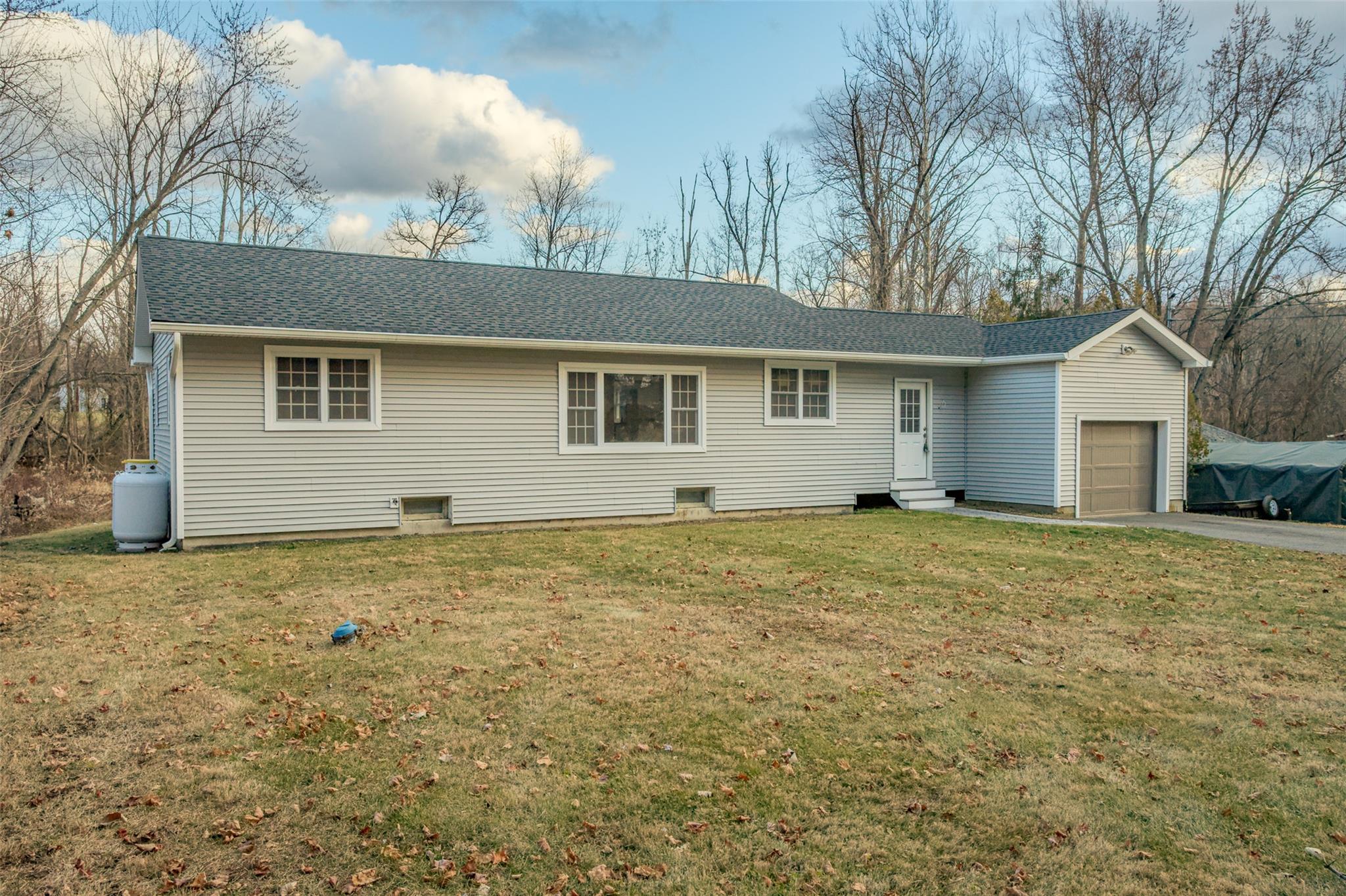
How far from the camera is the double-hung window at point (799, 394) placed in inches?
607

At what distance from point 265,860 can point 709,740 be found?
2.29 meters

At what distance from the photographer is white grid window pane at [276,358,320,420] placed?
11906 millimetres

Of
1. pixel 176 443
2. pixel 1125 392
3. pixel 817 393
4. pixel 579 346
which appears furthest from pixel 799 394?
pixel 176 443

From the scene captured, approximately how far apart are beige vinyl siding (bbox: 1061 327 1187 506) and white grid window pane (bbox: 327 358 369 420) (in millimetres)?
12020

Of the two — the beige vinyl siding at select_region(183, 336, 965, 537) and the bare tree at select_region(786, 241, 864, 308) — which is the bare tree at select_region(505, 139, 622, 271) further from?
the beige vinyl siding at select_region(183, 336, 965, 537)

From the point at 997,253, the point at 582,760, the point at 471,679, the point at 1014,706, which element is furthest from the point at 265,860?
the point at 997,253

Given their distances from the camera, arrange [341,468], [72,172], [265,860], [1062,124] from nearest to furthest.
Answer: [265,860], [341,468], [72,172], [1062,124]

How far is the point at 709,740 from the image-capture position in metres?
4.86

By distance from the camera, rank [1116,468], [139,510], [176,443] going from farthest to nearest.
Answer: [1116,468] → [139,510] → [176,443]

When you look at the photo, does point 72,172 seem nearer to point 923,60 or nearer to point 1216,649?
point 1216,649

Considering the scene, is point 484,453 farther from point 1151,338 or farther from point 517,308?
point 1151,338

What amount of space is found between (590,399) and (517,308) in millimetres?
1946

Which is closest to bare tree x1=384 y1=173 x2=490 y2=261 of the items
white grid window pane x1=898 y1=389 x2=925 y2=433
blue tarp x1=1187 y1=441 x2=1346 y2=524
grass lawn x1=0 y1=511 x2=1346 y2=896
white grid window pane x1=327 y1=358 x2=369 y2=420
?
white grid window pane x1=327 y1=358 x2=369 y2=420

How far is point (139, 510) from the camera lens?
11.4 metres
